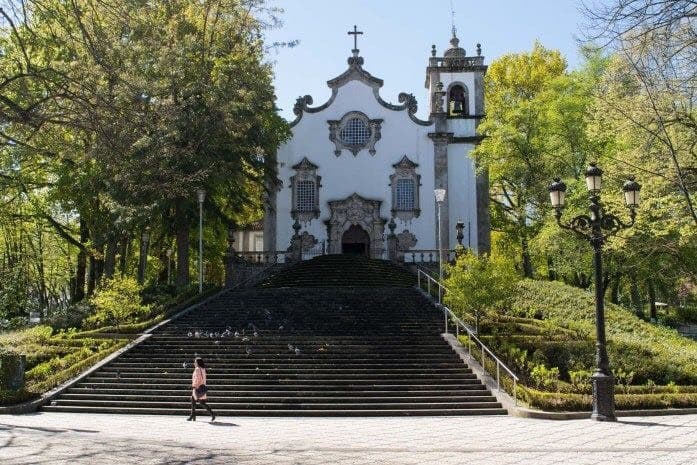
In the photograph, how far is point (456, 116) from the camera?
136 feet

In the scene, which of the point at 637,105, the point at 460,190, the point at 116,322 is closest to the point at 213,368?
the point at 116,322

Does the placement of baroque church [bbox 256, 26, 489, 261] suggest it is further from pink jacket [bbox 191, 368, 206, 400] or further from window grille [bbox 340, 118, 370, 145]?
pink jacket [bbox 191, 368, 206, 400]

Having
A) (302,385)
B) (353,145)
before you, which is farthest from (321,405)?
(353,145)

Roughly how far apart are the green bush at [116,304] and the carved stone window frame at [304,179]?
50.4ft

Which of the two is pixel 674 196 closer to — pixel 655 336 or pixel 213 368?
pixel 655 336

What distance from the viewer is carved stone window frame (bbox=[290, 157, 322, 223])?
133 ft

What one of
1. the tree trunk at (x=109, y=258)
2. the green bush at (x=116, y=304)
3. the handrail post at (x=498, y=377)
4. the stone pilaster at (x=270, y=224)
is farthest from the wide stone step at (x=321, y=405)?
the stone pilaster at (x=270, y=224)

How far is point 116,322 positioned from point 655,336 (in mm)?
17578

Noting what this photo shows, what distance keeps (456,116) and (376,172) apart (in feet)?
17.9

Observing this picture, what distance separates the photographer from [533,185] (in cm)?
3506

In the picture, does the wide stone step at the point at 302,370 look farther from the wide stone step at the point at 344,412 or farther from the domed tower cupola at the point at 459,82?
the domed tower cupola at the point at 459,82

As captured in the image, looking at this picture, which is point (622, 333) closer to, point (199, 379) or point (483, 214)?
point (199, 379)

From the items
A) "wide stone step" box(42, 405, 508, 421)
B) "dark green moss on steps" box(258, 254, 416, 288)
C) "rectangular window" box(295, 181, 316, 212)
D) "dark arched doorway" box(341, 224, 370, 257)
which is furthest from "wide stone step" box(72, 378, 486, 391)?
"rectangular window" box(295, 181, 316, 212)

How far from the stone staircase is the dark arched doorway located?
1319cm
